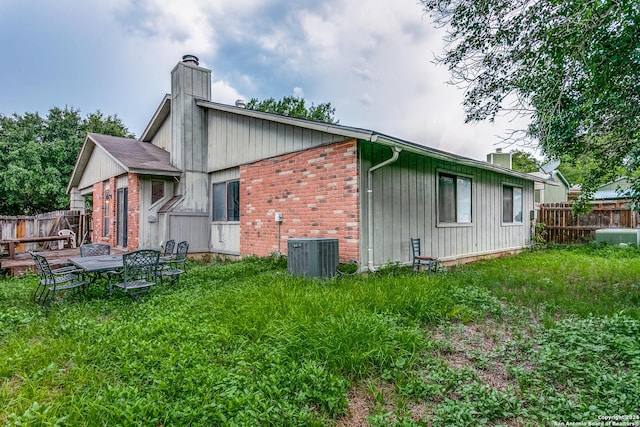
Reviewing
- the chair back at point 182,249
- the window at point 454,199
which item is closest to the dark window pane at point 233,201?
the chair back at point 182,249

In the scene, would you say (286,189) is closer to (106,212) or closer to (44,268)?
(44,268)

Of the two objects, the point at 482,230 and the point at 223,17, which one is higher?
the point at 223,17

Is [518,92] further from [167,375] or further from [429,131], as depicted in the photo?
[429,131]

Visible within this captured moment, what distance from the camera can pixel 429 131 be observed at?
17.6 meters

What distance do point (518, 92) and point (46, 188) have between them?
22.1 metres

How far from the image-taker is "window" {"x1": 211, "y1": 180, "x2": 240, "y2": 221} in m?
9.38

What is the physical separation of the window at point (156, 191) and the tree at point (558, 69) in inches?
338

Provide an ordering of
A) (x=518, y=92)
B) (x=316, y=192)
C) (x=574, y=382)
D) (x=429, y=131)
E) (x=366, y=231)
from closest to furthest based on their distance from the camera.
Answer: (x=574, y=382)
(x=518, y=92)
(x=366, y=231)
(x=316, y=192)
(x=429, y=131)

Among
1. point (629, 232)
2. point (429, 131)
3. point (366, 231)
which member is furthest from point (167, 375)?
point (429, 131)

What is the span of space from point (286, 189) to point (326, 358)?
515cm

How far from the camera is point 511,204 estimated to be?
11.1 metres

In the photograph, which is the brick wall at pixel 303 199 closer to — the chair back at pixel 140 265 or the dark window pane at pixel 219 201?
the dark window pane at pixel 219 201

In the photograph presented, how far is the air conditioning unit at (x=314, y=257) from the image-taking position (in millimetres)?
5859

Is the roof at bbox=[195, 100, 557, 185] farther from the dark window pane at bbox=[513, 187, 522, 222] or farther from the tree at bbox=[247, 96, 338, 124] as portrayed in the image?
the tree at bbox=[247, 96, 338, 124]
